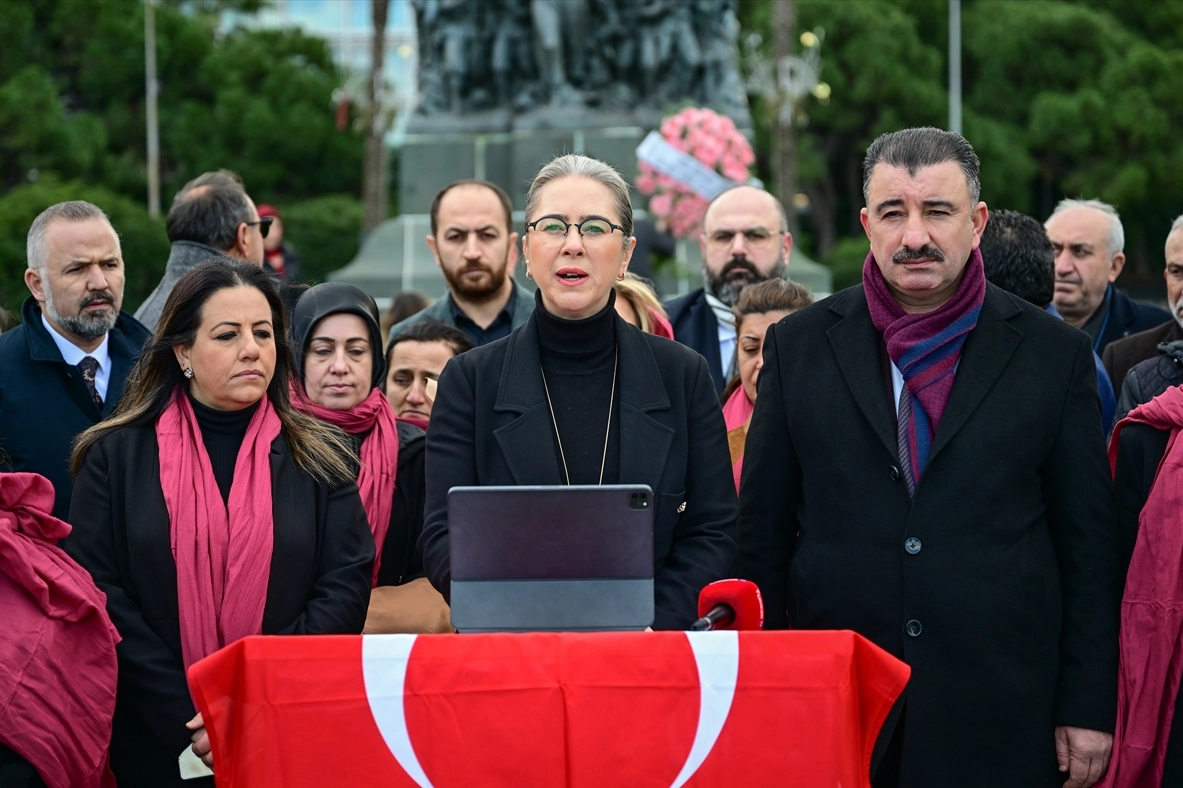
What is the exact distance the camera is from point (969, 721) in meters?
3.74

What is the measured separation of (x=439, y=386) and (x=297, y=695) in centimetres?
99

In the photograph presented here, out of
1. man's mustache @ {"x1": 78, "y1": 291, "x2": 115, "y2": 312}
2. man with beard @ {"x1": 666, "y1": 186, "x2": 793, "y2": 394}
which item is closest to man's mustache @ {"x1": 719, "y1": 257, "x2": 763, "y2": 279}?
man with beard @ {"x1": 666, "y1": 186, "x2": 793, "y2": 394}

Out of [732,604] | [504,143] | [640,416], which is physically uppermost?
[504,143]

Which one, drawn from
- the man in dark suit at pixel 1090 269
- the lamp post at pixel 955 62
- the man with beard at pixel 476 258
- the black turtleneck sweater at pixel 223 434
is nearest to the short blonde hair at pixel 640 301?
the man with beard at pixel 476 258

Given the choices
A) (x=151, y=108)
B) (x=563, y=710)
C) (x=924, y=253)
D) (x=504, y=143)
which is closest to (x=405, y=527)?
(x=563, y=710)

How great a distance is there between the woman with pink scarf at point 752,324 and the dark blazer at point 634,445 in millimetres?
1550

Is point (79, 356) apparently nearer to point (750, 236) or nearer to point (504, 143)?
point (750, 236)

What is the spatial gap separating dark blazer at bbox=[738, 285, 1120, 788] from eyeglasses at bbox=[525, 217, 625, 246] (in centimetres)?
70

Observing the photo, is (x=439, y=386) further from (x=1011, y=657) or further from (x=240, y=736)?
(x=1011, y=657)

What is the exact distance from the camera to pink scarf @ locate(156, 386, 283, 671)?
160 inches

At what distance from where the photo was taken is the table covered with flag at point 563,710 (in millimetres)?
3234

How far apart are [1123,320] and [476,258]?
10.2 feet

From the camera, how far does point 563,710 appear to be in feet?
10.6

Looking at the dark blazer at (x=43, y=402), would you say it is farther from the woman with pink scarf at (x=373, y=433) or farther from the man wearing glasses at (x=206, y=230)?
the man wearing glasses at (x=206, y=230)
